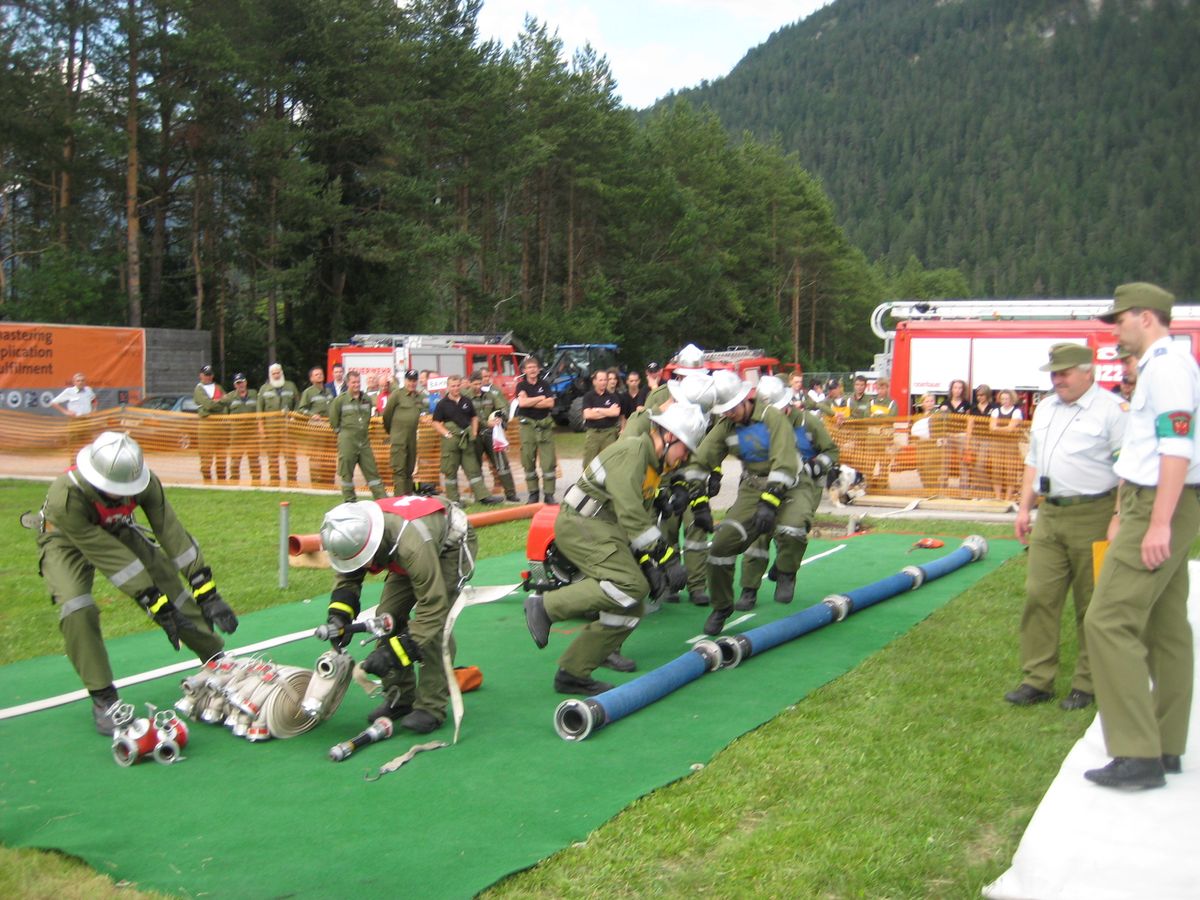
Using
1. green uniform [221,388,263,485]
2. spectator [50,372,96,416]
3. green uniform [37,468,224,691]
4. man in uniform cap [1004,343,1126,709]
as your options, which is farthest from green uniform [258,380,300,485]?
man in uniform cap [1004,343,1126,709]

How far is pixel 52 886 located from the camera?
4223mm

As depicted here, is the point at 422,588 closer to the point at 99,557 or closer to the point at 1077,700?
the point at 99,557

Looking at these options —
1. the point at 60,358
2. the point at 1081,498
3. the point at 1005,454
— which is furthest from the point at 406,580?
the point at 60,358

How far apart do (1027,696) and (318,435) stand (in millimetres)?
12992

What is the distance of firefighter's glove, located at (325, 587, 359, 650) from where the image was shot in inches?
224

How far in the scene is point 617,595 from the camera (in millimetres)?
6336

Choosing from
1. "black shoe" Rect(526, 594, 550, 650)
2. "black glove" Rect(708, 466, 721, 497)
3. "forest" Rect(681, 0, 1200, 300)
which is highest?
"forest" Rect(681, 0, 1200, 300)

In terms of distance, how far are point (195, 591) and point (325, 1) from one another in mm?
30348

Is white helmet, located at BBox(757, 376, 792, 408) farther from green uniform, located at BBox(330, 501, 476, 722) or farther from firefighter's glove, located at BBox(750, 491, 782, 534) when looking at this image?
green uniform, located at BBox(330, 501, 476, 722)

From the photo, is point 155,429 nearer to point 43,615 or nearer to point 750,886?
point 43,615

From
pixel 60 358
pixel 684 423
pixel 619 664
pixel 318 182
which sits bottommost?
pixel 619 664

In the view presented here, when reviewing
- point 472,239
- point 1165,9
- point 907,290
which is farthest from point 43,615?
point 1165,9

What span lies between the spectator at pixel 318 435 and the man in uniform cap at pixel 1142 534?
1392 cm

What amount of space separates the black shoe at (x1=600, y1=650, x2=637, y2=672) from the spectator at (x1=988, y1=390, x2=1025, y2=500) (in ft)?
33.1
